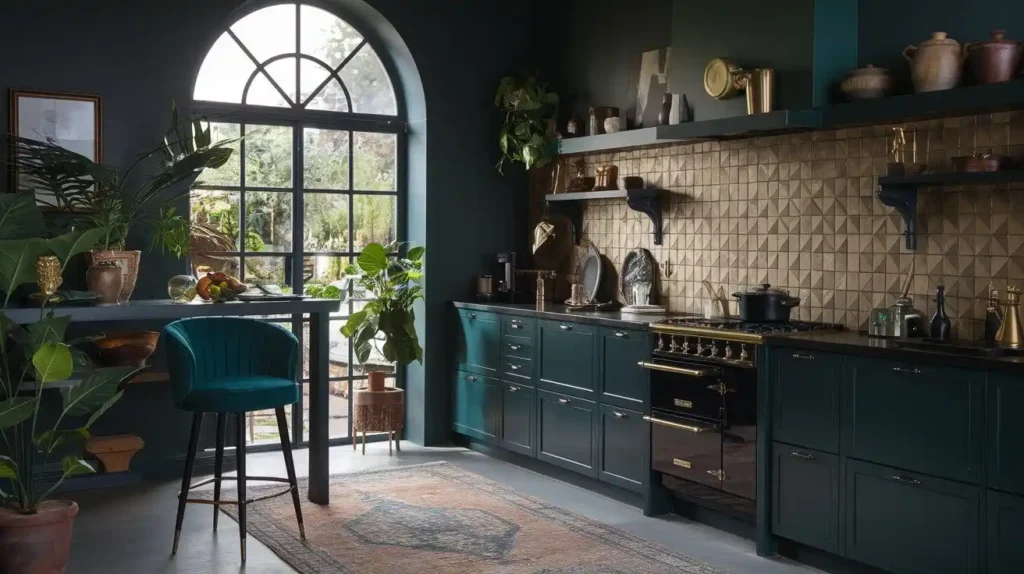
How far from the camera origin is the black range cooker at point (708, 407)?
4516mm

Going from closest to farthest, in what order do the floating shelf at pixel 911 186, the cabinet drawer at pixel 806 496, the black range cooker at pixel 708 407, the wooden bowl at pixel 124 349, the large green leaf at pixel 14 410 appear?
the large green leaf at pixel 14 410 → the floating shelf at pixel 911 186 → the cabinet drawer at pixel 806 496 → the black range cooker at pixel 708 407 → the wooden bowl at pixel 124 349

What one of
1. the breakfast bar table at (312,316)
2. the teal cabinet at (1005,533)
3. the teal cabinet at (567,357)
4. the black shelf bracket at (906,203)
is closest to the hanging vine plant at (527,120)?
the teal cabinet at (567,357)

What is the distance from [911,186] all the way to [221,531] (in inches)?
129

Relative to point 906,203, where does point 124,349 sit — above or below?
below

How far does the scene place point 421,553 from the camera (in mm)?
4418

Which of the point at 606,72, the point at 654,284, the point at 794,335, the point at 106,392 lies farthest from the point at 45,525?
the point at 606,72

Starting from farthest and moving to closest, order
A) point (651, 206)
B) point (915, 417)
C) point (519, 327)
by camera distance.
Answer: point (519, 327)
point (651, 206)
point (915, 417)

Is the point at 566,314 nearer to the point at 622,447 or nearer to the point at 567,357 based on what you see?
the point at 567,357

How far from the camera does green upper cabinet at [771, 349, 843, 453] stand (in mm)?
4113

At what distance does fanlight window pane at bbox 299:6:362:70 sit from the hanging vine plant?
983 mm

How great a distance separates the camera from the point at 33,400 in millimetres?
3854

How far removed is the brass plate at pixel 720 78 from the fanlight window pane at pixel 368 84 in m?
2.43

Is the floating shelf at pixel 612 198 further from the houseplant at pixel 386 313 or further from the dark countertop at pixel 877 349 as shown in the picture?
the dark countertop at pixel 877 349

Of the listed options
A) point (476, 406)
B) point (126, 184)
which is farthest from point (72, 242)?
point (476, 406)
